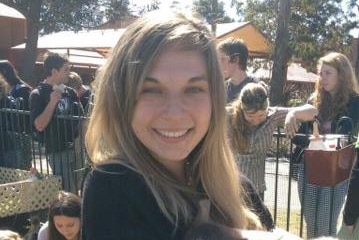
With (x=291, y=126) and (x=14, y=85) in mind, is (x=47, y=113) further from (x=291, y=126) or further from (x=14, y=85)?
(x=291, y=126)

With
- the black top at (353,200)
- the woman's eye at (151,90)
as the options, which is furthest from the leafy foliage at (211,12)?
the black top at (353,200)

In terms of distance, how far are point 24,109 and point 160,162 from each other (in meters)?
4.02

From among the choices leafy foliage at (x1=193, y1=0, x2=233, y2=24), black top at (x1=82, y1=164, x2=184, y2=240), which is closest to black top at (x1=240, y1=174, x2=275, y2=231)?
black top at (x1=82, y1=164, x2=184, y2=240)

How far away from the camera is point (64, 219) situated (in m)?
3.66

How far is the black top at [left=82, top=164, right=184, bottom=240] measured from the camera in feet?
3.68

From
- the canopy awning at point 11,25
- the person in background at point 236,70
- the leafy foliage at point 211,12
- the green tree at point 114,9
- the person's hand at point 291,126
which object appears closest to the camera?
the leafy foliage at point 211,12

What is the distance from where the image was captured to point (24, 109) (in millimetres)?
5062

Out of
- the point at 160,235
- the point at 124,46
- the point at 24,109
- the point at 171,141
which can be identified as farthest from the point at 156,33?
the point at 24,109

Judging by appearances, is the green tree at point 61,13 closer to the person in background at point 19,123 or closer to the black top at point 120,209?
the person in background at point 19,123

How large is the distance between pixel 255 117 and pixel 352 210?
0.84 meters

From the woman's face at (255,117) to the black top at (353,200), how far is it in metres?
0.72

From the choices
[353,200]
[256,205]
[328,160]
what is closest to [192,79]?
[256,205]

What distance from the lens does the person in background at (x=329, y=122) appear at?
3480 mm

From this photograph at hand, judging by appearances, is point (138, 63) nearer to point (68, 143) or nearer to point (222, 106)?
point (222, 106)
